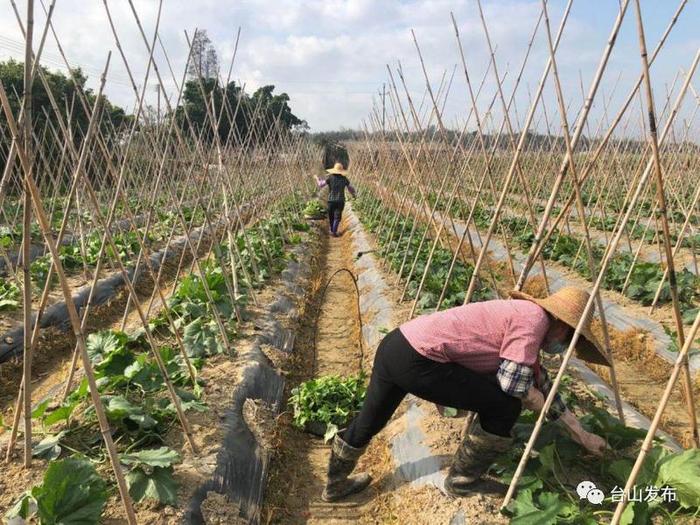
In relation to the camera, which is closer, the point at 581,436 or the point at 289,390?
the point at 581,436

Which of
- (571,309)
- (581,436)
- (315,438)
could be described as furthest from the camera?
(315,438)

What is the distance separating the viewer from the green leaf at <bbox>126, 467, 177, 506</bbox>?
2.67 m

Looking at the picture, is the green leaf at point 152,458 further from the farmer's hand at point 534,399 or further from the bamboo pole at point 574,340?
the farmer's hand at point 534,399

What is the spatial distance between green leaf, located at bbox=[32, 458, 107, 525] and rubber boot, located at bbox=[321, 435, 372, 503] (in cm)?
136

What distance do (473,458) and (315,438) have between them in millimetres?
1835

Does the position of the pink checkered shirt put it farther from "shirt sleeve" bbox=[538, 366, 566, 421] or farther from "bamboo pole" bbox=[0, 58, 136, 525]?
"bamboo pole" bbox=[0, 58, 136, 525]

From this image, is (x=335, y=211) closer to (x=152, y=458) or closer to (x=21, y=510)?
(x=152, y=458)

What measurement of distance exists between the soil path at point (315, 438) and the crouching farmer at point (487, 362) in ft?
3.61

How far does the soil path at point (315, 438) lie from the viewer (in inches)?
135

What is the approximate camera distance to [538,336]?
2494 millimetres

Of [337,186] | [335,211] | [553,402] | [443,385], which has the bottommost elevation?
[335,211]

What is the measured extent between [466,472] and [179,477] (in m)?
1.69

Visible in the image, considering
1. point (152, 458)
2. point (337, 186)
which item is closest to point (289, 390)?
point (152, 458)

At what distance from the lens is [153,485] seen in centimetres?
270
